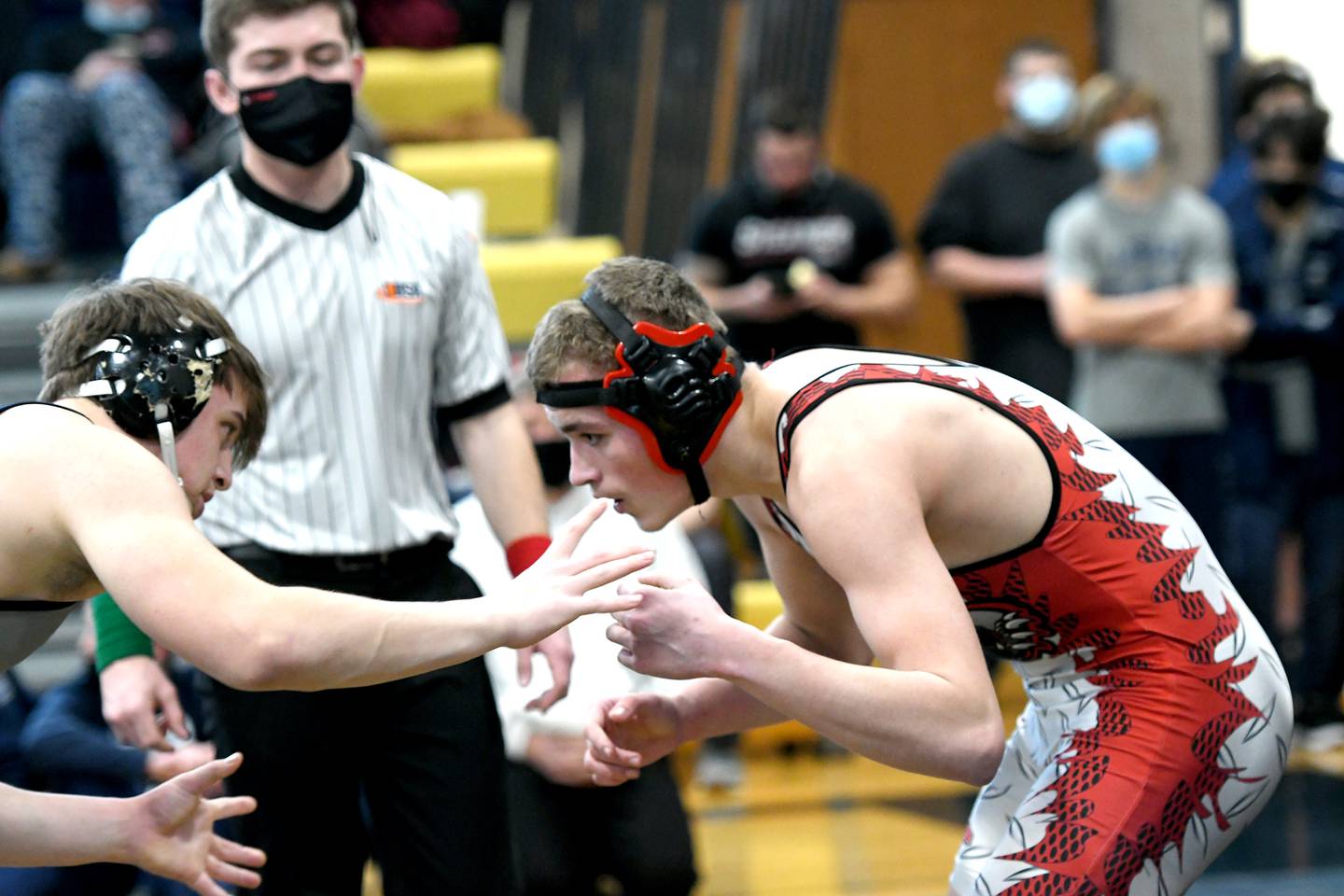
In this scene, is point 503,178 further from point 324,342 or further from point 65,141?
point 324,342

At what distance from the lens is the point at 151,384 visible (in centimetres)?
237

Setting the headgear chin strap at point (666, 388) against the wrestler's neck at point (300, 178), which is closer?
the headgear chin strap at point (666, 388)

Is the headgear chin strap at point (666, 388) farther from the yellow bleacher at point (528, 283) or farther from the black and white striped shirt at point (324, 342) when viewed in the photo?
the yellow bleacher at point (528, 283)

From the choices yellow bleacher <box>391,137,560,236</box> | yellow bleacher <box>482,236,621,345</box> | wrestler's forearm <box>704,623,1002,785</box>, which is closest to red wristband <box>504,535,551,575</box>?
wrestler's forearm <box>704,623,1002,785</box>

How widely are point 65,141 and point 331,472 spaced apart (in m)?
4.47

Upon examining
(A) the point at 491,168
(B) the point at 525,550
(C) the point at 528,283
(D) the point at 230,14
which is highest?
(D) the point at 230,14

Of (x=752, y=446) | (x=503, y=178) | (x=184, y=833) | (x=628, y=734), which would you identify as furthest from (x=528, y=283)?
(x=184, y=833)

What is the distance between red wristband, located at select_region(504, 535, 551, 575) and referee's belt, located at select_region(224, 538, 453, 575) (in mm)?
162

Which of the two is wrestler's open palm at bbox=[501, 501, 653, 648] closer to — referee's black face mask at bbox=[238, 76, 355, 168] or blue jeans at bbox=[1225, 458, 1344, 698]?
referee's black face mask at bbox=[238, 76, 355, 168]

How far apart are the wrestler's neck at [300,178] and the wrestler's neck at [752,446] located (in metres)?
0.93

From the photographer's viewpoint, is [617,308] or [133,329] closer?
[133,329]

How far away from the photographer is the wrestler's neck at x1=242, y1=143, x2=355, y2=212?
3191 mm

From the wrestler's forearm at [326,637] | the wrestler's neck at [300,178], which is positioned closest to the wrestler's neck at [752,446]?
the wrestler's forearm at [326,637]

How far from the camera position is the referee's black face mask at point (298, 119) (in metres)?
3.14
